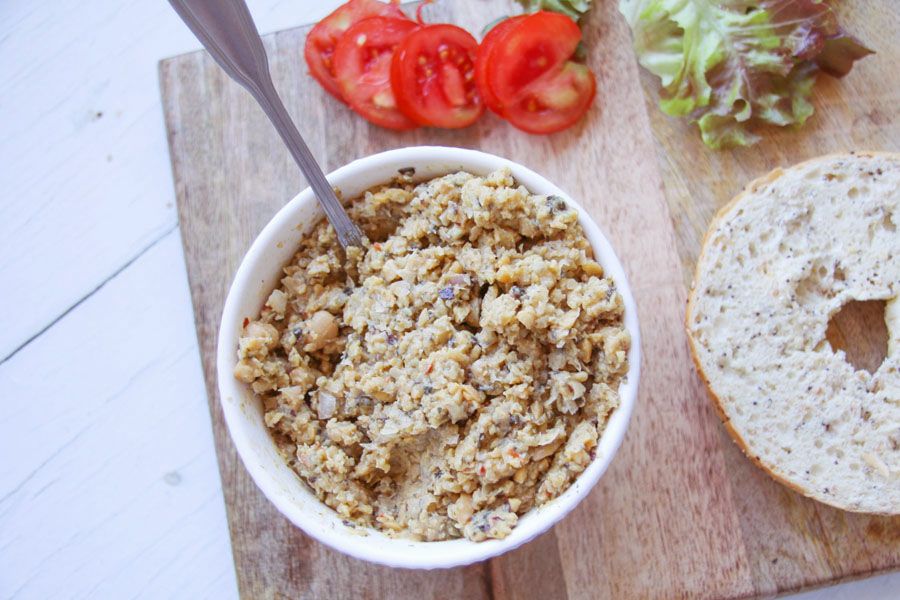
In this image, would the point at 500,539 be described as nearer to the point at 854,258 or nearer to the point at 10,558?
the point at 854,258

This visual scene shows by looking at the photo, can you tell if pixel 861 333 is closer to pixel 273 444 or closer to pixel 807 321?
pixel 807 321

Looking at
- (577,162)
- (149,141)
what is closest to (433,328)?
A: (577,162)

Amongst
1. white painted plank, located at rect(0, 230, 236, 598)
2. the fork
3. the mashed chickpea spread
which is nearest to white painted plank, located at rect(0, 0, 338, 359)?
white painted plank, located at rect(0, 230, 236, 598)

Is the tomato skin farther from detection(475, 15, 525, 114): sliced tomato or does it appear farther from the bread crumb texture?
the bread crumb texture

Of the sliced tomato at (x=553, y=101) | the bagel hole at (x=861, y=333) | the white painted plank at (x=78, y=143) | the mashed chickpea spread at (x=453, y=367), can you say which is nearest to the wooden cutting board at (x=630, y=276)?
the sliced tomato at (x=553, y=101)

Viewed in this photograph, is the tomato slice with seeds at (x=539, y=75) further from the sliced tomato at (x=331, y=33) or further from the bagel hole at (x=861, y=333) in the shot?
the bagel hole at (x=861, y=333)
